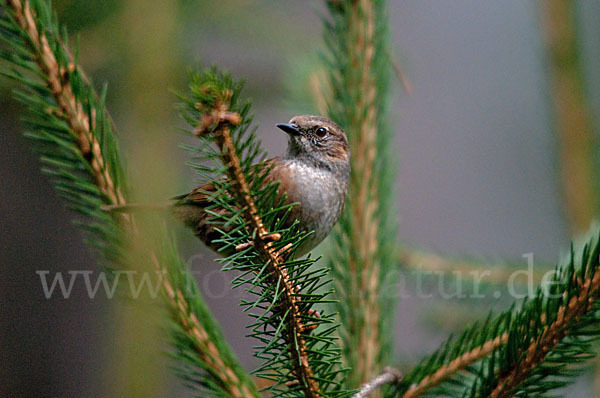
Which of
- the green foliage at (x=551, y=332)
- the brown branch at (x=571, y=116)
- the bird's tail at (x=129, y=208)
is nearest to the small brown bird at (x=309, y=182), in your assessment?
the bird's tail at (x=129, y=208)

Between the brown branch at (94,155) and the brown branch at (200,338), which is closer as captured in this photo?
the brown branch at (94,155)

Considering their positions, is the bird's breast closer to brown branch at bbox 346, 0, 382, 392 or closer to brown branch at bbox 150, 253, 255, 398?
brown branch at bbox 346, 0, 382, 392

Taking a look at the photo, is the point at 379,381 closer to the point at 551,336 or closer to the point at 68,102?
the point at 551,336

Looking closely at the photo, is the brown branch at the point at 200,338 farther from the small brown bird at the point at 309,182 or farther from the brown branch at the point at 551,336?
the brown branch at the point at 551,336

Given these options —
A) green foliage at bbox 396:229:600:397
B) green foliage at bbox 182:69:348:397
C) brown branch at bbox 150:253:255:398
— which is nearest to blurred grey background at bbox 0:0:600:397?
green foliage at bbox 182:69:348:397

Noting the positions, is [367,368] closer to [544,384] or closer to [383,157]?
[544,384]

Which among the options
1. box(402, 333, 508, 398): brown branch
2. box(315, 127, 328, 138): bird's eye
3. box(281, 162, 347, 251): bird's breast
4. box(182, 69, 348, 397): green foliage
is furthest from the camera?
box(315, 127, 328, 138): bird's eye

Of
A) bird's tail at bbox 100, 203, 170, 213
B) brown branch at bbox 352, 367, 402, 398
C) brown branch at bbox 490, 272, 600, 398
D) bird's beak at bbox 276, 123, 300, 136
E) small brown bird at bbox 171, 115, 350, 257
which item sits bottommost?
brown branch at bbox 352, 367, 402, 398
